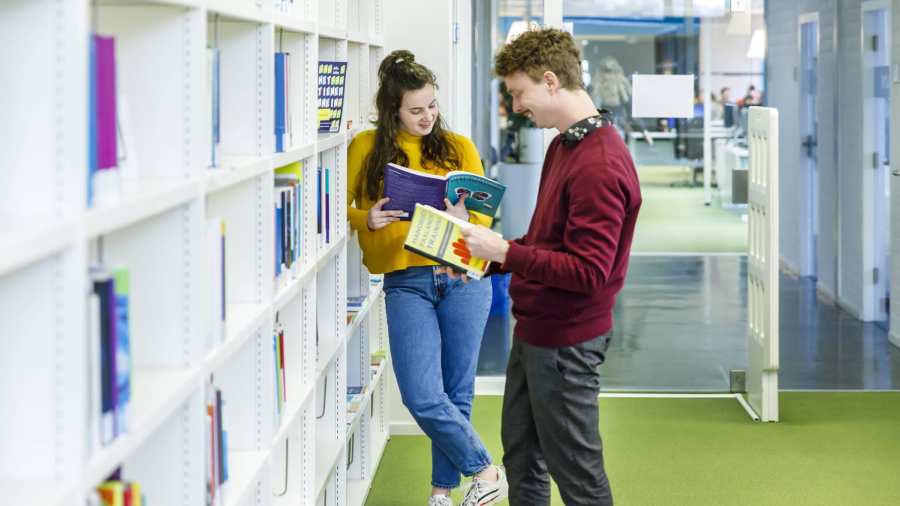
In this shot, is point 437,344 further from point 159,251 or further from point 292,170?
point 159,251

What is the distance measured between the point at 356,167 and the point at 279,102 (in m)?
1.24

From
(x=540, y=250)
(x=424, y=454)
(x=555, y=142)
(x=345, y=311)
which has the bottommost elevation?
(x=424, y=454)

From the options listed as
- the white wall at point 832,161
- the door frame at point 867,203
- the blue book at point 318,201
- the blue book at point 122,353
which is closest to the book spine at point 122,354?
the blue book at point 122,353

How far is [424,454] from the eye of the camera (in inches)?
207

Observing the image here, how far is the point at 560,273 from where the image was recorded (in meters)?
2.87

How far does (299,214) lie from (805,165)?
462 centimetres

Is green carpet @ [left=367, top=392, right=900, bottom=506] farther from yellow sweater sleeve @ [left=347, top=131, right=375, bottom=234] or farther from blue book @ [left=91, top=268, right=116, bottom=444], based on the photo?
blue book @ [left=91, top=268, right=116, bottom=444]

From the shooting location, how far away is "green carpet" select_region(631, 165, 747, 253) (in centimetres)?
648

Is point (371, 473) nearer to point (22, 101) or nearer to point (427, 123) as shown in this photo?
Result: point (427, 123)

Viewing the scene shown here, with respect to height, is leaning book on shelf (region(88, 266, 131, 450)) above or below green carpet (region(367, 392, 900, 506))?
above

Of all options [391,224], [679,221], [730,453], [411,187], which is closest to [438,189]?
[411,187]

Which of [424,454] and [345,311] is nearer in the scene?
[345,311]

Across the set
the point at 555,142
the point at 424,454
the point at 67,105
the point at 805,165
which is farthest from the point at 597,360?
the point at 805,165

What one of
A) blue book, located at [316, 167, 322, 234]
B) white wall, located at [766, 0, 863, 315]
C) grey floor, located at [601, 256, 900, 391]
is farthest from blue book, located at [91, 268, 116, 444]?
white wall, located at [766, 0, 863, 315]
